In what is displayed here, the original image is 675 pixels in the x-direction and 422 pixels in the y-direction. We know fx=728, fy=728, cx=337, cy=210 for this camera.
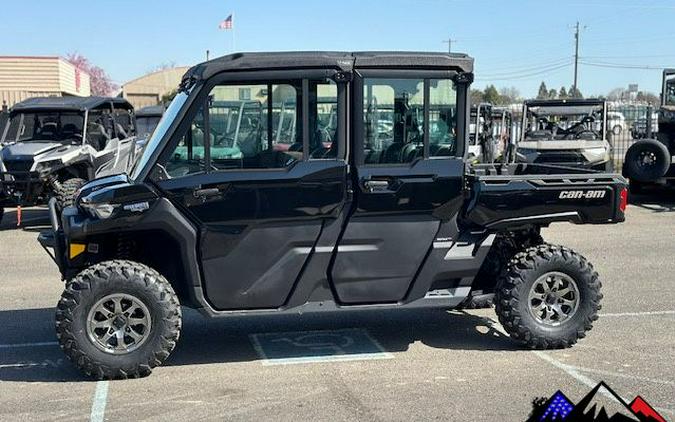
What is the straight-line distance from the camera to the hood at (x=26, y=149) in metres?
12.4

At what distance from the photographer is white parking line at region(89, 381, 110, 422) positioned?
4.46 meters

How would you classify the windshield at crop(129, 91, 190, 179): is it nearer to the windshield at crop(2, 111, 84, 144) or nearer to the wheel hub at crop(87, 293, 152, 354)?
the wheel hub at crop(87, 293, 152, 354)

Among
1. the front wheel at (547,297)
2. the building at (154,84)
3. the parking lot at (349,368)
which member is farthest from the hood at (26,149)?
the building at (154,84)

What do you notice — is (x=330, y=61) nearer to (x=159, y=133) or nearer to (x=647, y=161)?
(x=159, y=133)

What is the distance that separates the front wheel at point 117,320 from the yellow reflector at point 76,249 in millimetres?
226

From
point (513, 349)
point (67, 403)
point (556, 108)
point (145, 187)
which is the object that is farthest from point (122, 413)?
point (556, 108)

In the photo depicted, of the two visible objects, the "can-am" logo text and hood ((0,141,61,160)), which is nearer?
the "can-am" logo text

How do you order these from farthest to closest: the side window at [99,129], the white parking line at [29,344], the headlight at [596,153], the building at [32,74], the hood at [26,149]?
1. the building at [32,74]
2. the headlight at [596,153]
3. the side window at [99,129]
4. the hood at [26,149]
5. the white parking line at [29,344]

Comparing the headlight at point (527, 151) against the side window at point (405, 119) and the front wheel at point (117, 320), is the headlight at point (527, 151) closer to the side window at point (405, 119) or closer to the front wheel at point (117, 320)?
the side window at point (405, 119)

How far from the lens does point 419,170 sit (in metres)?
5.41

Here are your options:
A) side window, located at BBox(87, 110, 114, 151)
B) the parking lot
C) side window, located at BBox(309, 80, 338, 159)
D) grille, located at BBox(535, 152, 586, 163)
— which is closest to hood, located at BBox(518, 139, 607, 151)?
grille, located at BBox(535, 152, 586, 163)

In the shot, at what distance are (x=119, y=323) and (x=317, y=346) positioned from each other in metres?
1.61

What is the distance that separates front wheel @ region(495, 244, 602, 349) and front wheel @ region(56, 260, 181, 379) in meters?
2.52

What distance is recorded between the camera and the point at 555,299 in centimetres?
571
